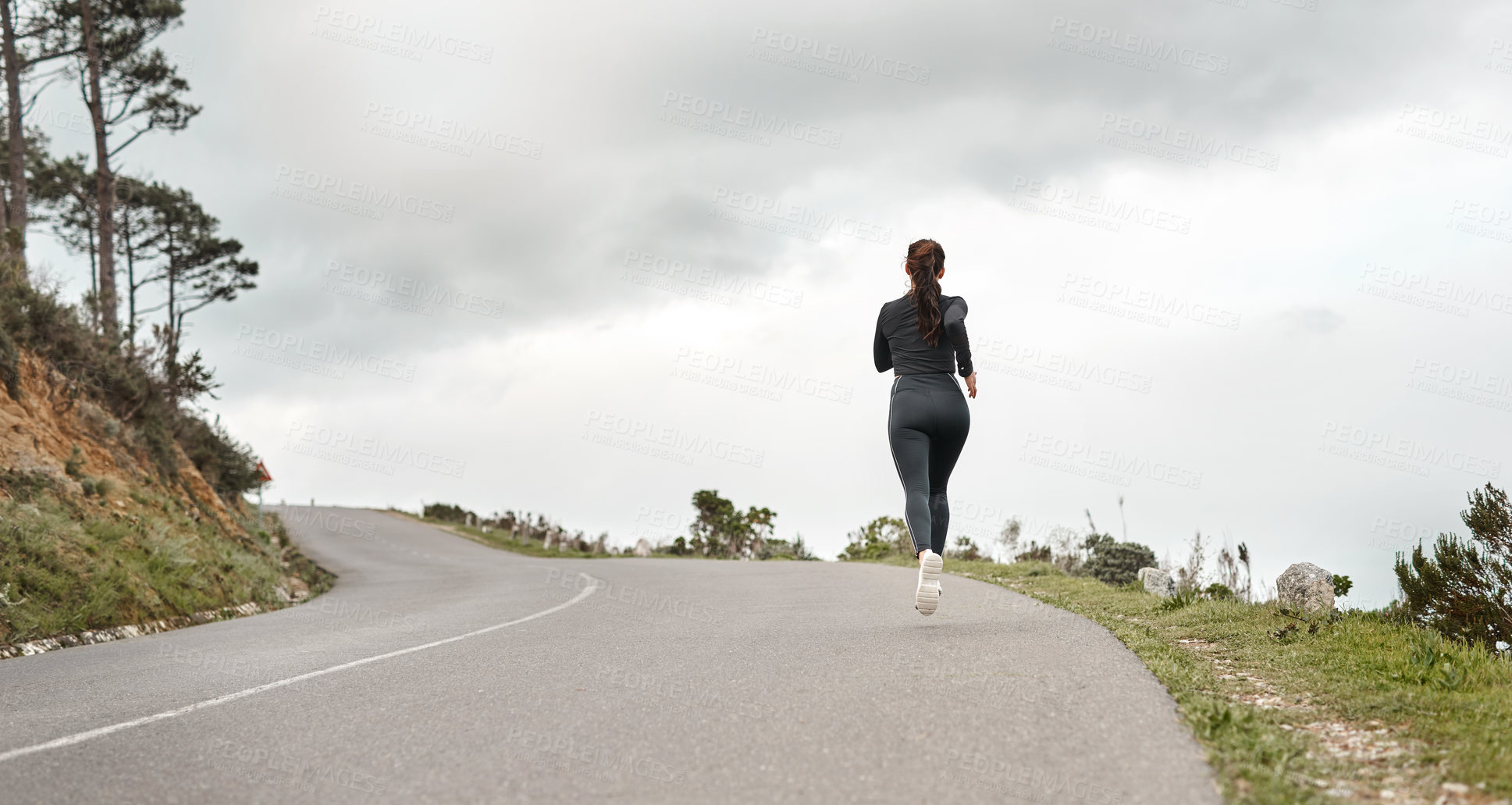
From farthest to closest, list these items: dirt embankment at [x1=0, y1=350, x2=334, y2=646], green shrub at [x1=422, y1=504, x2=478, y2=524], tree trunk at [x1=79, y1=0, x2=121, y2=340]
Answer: green shrub at [x1=422, y1=504, x2=478, y2=524]
tree trunk at [x1=79, y1=0, x2=121, y2=340]
dirt embankment at [x1=0, y1=350, x2=334, y2=646]

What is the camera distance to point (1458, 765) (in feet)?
11.5

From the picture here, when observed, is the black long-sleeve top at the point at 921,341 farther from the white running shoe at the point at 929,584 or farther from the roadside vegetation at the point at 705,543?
the roadside vegetation at the point at 705,543

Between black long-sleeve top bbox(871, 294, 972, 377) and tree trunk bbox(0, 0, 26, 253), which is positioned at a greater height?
tree trunk bbox(0, 0, 26, 253)

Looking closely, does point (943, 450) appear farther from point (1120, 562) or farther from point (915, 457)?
point (1120, 562)

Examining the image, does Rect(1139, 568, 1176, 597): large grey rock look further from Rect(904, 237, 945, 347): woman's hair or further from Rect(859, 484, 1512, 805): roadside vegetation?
Rect(904, 237, 945, 347): woman's hair

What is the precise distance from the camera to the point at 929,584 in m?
6.55

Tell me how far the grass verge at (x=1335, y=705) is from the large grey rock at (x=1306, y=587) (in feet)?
2.77

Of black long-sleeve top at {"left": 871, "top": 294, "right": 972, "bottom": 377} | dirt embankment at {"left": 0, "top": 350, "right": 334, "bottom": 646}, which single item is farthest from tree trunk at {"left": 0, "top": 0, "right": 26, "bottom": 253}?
black long-sleeve top at {"left": 871, "top": 294, "right": 972, "bottom": 377}

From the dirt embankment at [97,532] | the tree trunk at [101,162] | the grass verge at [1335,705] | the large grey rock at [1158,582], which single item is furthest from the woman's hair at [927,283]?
the tree trunk at [101,162]

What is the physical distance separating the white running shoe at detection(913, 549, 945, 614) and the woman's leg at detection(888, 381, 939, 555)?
7.1 inches

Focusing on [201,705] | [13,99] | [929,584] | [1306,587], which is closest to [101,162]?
[13,99]

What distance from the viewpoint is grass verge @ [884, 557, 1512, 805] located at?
11.1 ft

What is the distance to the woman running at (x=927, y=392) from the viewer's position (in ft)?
22.2

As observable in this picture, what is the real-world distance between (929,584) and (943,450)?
1027 mm
